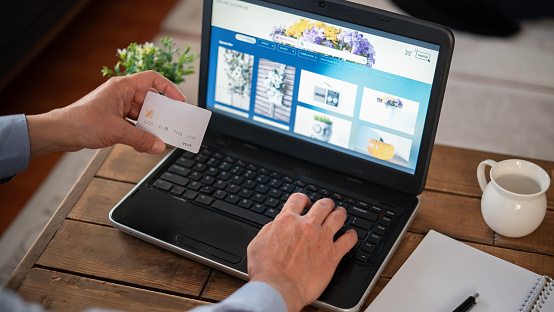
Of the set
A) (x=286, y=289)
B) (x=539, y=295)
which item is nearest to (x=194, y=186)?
(x=286, y=289)

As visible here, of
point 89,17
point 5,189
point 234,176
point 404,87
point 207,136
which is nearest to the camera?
point 404,87

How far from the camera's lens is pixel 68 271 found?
967mm

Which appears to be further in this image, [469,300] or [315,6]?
[315,6]

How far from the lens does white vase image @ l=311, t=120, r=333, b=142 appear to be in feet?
3.71

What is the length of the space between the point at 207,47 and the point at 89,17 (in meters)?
2.15

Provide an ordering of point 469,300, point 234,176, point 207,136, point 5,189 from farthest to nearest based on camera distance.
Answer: point 5,189 → point 207,136 → point 234,176 → point 469,300

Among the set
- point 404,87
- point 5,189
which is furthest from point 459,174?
point 5,189

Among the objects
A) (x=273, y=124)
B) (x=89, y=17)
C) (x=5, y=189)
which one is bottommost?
(x=5, y=189)

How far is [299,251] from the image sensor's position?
0.90 meters

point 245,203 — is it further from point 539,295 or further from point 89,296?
point 539,295

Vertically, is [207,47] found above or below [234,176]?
above

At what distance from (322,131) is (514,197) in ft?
1.24

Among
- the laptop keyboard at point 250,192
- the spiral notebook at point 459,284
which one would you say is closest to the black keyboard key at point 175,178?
the laptop keyboard at point 250,192

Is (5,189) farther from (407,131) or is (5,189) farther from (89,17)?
(407,131)
